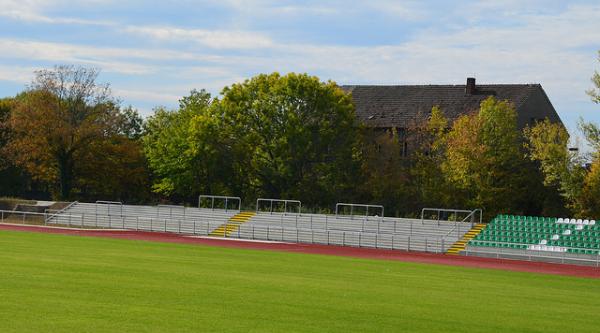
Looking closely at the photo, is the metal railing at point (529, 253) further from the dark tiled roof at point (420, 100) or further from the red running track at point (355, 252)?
the dark tiled roof at point (420, 100)

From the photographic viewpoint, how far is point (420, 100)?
236 ft

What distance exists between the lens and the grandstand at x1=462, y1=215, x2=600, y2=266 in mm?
43156

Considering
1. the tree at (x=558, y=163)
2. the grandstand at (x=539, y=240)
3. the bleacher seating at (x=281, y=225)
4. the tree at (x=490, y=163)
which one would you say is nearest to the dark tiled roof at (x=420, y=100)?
the tree at (x=490, y=163)

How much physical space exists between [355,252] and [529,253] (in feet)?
26.9

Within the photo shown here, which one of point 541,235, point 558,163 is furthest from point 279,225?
point 558,163

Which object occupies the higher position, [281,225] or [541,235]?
[541,235]

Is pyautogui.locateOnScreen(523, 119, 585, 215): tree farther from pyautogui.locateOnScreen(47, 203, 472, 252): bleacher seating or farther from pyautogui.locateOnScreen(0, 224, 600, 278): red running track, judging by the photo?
pyautogui.locateOnScreen(0, 224, 600, 278): red running track

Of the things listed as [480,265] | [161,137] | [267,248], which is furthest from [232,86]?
[480,265]

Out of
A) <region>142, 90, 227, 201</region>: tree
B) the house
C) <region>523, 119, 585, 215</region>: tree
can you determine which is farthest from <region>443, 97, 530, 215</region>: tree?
<region>142, 90, 227, 201</region>: tree

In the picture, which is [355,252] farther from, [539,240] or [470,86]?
[470,86]

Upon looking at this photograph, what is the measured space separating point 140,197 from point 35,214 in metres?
17.2

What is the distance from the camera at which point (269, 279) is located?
24172mm

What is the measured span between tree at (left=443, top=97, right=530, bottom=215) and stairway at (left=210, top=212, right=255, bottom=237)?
12871 mm

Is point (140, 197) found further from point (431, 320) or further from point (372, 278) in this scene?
point (431, 320)
